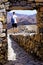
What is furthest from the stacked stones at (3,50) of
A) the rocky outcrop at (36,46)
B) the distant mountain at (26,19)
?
the distant mountain at (26,19)

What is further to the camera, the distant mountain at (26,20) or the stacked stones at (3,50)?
the distant mountain at (26,20)

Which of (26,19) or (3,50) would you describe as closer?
(3,50)

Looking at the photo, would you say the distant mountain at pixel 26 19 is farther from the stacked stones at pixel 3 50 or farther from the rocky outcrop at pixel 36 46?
the stacked stones at pixel 3 50

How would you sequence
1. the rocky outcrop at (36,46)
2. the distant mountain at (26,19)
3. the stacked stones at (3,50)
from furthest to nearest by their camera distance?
the distant mountain at (26,19)
the rocky outcrop at (36,46)
the stacked stones at (3,50)

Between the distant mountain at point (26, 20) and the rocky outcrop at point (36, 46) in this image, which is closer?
the rocky outcrop at point (36, 46)

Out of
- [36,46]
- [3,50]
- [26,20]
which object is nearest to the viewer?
[3,50]

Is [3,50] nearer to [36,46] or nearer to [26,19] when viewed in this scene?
[36,46]

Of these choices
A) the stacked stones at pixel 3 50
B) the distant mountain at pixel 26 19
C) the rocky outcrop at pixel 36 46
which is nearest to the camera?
the stacked stones at pixel 3 50

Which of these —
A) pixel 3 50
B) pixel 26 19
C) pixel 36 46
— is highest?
pixel 26 19

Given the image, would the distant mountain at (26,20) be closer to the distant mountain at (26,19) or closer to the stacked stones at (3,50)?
the distant mountain at (26,19)

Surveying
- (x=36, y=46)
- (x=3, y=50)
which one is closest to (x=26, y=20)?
(x=36, y=46)

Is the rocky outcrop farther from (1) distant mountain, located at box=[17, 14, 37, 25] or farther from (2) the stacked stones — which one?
(1) distant mountain, located at box=[17, 14, 37, 25]

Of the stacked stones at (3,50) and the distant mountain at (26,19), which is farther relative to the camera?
the distant mountain at (26,19)

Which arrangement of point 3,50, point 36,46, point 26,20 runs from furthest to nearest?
point 26,20
point 36,46
point 3,50
